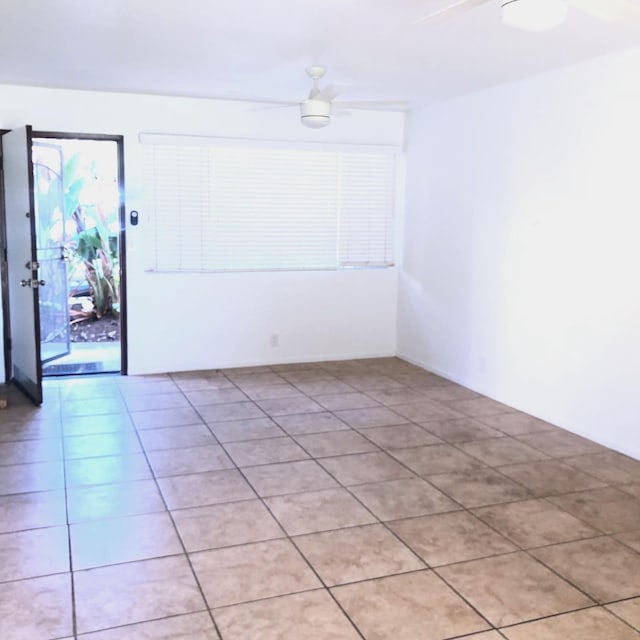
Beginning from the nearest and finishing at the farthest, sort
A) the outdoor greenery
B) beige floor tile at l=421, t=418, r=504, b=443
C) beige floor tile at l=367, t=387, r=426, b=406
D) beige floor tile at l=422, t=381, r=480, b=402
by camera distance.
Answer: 1. beige floor tile at l=421, t=418, r=504, b=443
2. beige floor tile at l=367, t=387, r=426, b=406
3. beige floor tile at l=422, t=381, r=480, b=402
4. the outdoor greenery

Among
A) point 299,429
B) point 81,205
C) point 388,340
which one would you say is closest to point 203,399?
point 299,429

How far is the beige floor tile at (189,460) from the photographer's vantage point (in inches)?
141

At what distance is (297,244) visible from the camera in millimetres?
6098

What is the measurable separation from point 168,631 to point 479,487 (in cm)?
178

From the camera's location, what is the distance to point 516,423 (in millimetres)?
4496

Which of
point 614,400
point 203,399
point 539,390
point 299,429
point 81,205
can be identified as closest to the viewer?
point 614,400

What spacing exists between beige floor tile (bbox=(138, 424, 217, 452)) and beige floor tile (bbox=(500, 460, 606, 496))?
173 centimetres

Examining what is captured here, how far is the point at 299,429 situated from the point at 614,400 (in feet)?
6.21

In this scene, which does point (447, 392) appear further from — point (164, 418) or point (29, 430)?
point (29, 430)

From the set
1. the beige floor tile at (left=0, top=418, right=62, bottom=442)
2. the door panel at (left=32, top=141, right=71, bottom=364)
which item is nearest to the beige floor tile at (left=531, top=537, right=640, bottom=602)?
the beige floor tile at (left=0, top=418, right=62, bottom=442)

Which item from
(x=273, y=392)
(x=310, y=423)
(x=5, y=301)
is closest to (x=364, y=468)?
(x=310, y=423)

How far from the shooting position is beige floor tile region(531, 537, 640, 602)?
2.48m

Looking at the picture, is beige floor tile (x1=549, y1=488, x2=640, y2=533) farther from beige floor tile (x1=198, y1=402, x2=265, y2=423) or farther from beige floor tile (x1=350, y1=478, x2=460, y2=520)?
beige floor tile (x1=198, y1=402, x2=265, y2=423)

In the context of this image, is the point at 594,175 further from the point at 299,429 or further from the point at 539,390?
the point at 299,429
